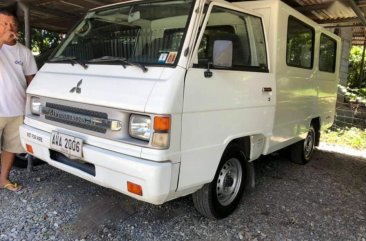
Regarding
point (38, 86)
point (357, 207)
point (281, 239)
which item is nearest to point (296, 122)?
point (357, 207)

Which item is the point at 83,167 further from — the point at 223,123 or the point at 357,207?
the point at 357,207

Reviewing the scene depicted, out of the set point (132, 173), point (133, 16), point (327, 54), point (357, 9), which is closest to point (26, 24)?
point (133, 16)

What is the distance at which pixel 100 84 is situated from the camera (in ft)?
9.85

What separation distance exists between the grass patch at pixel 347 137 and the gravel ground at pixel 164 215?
3603 millimetres

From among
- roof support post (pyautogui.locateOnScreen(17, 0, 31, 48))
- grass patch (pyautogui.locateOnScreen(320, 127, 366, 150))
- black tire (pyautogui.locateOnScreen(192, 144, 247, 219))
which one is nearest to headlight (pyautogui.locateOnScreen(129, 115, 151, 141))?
black tire (pyautogui.locateOnScreen(192, 144, 247, 219))

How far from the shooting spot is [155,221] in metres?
3.49

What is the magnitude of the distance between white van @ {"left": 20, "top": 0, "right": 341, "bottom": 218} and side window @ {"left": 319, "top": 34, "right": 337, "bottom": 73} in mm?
1573

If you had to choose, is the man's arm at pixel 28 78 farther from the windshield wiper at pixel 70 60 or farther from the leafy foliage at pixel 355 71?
the leafy foliage at pixel 355 71

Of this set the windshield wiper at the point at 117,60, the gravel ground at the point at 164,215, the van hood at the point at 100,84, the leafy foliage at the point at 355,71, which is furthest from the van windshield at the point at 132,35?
Result: the leafy foliage at the point at 355,71

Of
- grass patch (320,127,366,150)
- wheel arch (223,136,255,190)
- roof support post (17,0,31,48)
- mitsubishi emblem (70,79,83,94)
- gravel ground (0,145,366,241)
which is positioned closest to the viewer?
mitsubishi emblem (70,79,83,94)

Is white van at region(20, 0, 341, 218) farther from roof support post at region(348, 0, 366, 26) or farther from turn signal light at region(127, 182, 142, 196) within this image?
roof support post at region(348, 0, 366, 26)

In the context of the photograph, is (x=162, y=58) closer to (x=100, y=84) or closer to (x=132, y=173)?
(x=100, y=84)

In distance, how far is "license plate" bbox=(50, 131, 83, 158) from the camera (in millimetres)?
2975

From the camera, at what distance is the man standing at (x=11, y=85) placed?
146 inches
